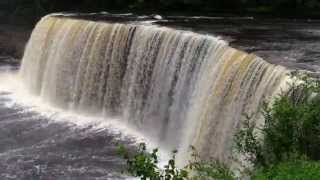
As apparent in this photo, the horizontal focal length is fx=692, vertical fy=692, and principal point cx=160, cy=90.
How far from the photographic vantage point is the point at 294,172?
8.42m

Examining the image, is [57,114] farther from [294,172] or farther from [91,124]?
[294,172]

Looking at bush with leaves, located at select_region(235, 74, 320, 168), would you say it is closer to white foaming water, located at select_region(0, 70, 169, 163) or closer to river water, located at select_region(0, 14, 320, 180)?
river water, located at select_region(0, 14, 320, 180)

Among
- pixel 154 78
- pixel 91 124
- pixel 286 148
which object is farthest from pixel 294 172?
pixel 91 124

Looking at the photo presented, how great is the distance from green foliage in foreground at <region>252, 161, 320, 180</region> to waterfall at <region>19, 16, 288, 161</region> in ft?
12.0

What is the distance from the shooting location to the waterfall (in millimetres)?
13430

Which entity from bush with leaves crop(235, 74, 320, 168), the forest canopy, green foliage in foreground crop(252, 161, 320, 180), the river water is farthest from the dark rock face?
green foliage in foreground crop(252, 161, 320, 180)

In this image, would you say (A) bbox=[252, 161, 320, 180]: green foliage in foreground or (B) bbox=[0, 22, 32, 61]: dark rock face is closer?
(A) bbox=[252, 161, 320, 180]: green foliage in foreground

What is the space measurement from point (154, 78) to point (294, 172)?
8.96m

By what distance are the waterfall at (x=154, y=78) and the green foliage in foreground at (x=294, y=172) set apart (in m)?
3.67

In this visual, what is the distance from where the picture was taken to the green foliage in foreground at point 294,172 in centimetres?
827

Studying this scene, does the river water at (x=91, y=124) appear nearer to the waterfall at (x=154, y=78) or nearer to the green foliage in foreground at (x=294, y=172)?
the waterfall at (x=154, y=78)

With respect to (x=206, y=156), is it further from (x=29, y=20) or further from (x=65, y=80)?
(x=29, y=20)

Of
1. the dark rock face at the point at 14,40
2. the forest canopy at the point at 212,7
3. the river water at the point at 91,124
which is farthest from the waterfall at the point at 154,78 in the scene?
the forest canopy at the point at 212,7

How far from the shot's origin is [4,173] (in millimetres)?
14414
